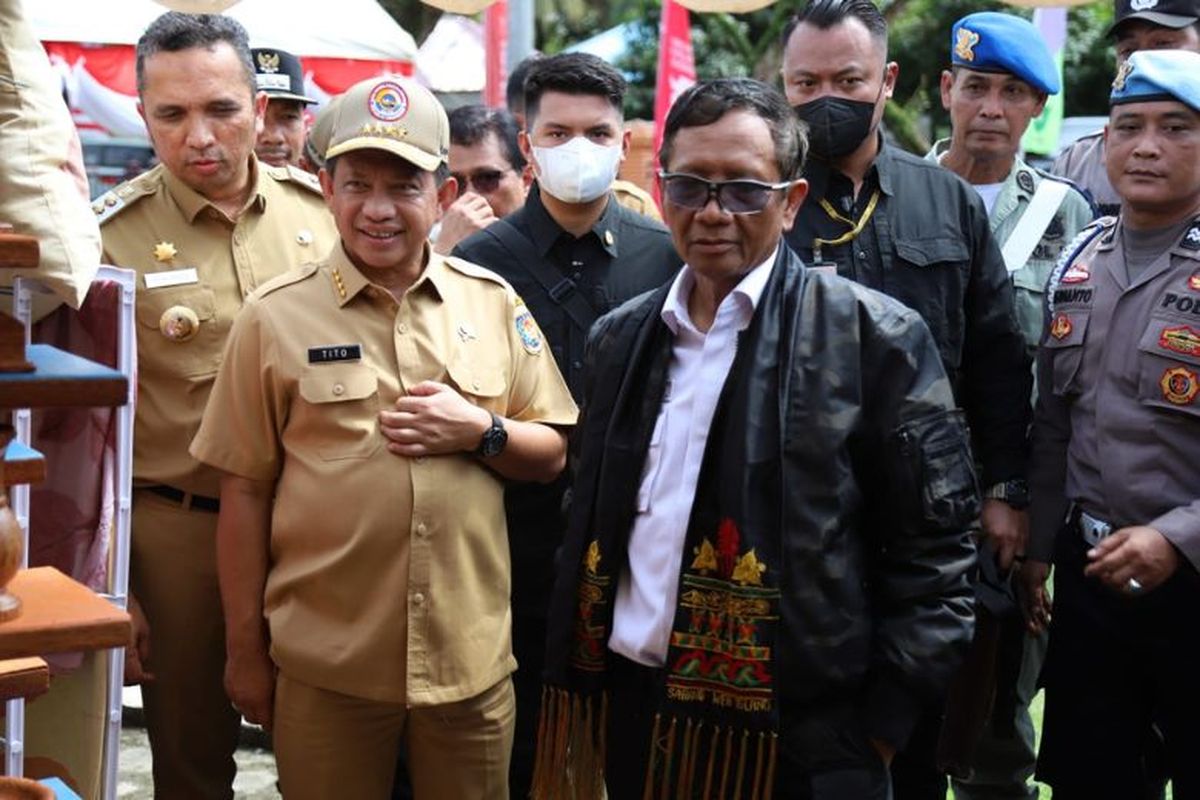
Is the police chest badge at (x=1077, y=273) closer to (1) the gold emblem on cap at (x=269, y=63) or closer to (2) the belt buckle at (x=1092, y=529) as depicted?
(2) the belt buckle at (x=1092, y=529)

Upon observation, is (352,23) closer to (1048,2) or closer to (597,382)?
(1048,2)

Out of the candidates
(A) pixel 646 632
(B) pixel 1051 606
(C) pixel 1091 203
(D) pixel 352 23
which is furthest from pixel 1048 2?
(D) pixel 352 23

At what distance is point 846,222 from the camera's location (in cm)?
370

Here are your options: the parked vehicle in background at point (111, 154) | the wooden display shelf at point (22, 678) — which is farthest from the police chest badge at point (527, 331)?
the parked vehicle in background at point (111, 154)

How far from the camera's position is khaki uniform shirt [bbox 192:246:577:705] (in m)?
3.17

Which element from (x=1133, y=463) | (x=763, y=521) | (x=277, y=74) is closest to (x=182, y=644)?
(x=763, y=521)

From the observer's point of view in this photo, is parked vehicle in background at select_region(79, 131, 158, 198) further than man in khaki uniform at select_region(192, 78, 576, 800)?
Yes

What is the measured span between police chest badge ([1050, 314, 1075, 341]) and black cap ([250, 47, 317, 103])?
271 cm

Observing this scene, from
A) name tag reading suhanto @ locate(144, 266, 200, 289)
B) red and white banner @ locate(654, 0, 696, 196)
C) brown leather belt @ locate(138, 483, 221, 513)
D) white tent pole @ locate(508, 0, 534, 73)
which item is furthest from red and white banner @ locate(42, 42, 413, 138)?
brown leather belt @ locate(138, 483, 221, 513)

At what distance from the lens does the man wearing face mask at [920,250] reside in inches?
143

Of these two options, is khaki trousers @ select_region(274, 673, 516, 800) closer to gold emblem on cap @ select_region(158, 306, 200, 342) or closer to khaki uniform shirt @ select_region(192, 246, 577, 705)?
khaki uniform shirt @ select_region(192, 246, 577, 705)

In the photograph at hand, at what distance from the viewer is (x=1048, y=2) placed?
5.60m

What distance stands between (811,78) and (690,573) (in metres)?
1.57

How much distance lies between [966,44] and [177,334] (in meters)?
2.39
